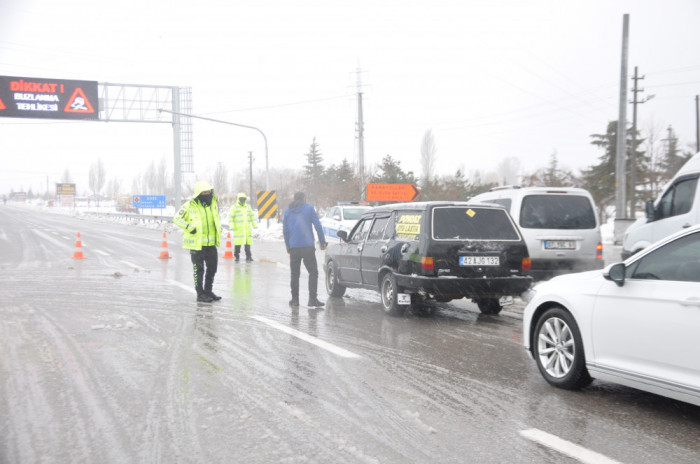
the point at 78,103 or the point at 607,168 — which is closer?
the point at 78,103

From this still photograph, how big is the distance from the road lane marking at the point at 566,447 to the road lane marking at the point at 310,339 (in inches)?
95.9

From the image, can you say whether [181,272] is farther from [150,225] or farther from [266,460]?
[150,225]

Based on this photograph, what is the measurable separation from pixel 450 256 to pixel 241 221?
9857 mm

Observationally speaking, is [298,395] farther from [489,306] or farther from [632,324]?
[489,306]

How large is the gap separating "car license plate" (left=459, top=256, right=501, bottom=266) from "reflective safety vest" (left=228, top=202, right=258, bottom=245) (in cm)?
936

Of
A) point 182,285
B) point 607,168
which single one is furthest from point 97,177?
point 182,285

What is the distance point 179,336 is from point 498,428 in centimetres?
429

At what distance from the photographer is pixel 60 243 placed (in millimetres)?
24641

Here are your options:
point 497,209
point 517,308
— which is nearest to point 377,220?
point 497,209

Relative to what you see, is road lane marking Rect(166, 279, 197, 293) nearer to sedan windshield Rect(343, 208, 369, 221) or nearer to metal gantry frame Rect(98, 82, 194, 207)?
sedan windshield Rect(343, 208, 369, 221)

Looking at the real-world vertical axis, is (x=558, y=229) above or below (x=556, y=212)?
below

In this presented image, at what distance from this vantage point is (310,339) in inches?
275

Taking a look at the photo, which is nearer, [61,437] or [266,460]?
[266,460]

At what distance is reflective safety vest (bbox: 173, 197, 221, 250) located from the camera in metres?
9.48
